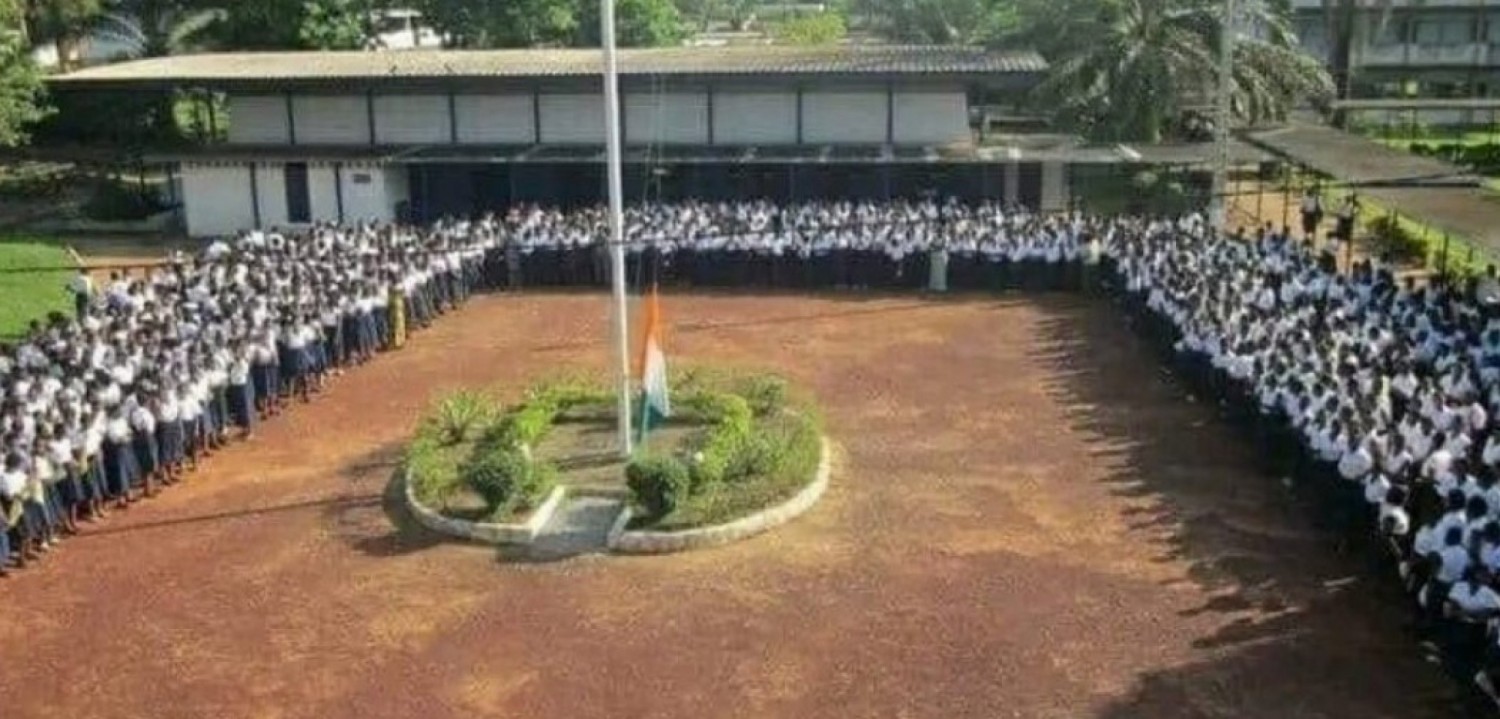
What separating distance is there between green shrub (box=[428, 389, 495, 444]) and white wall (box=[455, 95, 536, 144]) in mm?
14325

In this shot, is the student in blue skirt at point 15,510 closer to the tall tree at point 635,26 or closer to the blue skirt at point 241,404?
the blue skirt at point 241,404

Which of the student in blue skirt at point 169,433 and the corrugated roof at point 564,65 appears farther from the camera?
the corrugated roof at point 564,65

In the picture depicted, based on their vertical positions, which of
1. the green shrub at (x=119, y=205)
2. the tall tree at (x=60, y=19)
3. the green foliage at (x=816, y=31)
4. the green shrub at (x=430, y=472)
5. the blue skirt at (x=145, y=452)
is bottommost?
the green shrub at (x=430, y=472)

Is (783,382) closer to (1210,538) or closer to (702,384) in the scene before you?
(702,384)

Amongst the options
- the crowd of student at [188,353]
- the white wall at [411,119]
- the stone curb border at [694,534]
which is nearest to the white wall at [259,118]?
the white wall at [411,119]

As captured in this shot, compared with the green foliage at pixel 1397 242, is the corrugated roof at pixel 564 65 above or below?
above

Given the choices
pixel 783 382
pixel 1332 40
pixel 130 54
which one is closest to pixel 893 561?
pixel 783 382

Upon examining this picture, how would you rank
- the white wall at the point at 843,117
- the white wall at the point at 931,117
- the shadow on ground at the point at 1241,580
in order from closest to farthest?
the shadow on ground at the point at 1241,580
the white wall at the point at 931,117
the white wall at the point at 843,117

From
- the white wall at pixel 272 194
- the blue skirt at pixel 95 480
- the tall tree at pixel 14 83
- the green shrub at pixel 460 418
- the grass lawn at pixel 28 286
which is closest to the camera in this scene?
the blue skirt at pixel 95 480

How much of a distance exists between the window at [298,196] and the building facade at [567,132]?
0.05 meters

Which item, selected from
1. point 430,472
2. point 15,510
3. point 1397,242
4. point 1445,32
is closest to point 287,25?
point 430,472

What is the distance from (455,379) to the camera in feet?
67.8

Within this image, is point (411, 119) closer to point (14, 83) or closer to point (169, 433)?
point (14, 83)

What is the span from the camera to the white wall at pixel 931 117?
1191 inches
